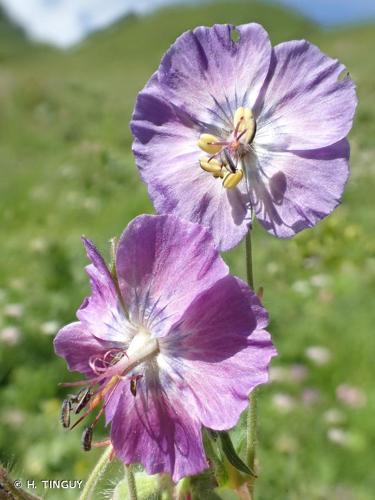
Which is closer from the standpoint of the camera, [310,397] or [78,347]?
[78,347]

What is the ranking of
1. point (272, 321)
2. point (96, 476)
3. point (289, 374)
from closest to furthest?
point (96, 476) → point (289, 374) → point (272, 321)

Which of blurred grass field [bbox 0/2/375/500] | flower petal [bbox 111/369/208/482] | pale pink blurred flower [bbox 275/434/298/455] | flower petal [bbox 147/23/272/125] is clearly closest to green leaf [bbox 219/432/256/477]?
flower petal [bbox 111/369/208/482]

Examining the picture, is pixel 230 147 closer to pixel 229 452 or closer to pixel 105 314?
pixel 105 314

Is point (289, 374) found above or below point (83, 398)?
below

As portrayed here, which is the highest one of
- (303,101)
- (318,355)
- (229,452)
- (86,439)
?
(303,101)

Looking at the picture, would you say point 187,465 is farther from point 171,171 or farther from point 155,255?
point 171,171

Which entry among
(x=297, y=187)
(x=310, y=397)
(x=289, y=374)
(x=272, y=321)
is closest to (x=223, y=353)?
(x=297, y=187)

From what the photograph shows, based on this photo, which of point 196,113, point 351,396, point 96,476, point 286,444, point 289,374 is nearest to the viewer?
point 96,476

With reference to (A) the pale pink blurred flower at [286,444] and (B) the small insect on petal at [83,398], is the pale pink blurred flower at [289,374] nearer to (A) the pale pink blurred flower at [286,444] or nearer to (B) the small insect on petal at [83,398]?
(A) the pale pink blurred flower at [286,444]
